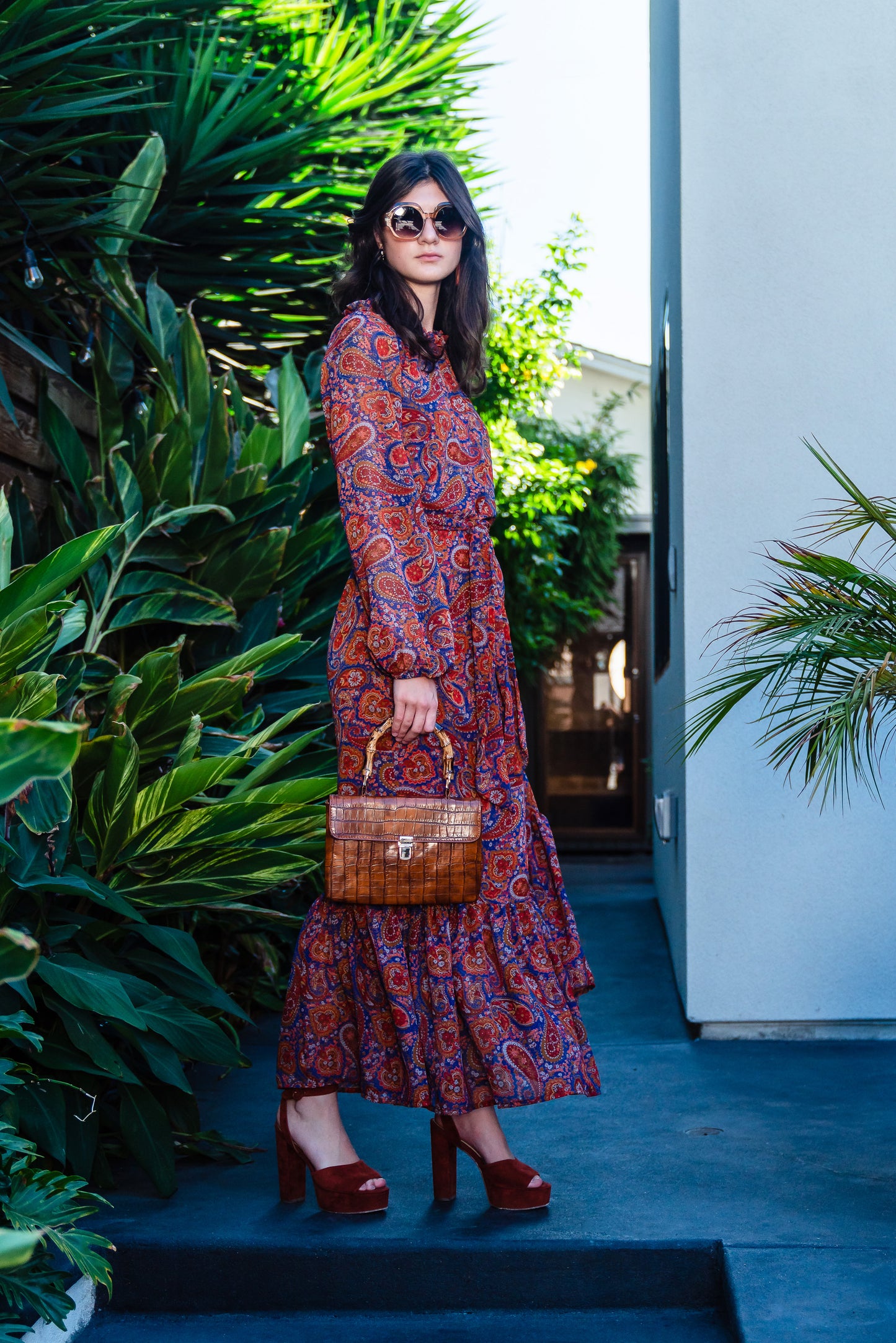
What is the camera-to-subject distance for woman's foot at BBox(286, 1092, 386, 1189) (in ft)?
6.73

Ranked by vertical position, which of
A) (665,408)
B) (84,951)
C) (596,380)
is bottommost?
(84,951)

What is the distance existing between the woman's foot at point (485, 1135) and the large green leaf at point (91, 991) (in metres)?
0.54

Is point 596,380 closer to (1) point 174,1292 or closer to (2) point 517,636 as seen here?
(2) point 517,636

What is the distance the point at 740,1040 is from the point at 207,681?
1.80 metres

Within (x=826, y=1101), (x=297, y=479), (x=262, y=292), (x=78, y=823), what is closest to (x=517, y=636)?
(x=262, y=292)

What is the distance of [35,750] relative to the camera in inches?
37.5

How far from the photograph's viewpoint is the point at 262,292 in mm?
4066

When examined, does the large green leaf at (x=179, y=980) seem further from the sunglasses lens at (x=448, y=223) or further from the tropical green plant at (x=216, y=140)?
the tropical green plant at (x=216, y=140)

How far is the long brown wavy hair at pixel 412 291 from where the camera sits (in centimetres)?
207

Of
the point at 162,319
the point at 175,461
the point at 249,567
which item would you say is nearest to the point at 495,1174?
the point at 249,567

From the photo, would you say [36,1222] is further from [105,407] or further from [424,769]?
[105,407]

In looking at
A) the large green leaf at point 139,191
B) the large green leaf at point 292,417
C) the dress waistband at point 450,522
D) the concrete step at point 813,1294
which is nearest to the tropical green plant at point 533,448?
the large green leaf at point 292,417

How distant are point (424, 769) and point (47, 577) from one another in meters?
0.63

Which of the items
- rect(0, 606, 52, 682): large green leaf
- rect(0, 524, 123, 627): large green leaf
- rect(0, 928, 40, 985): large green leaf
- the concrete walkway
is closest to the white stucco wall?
the concrete walkway
